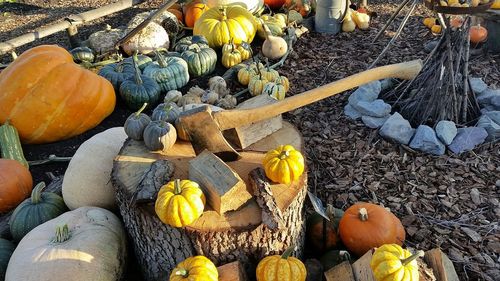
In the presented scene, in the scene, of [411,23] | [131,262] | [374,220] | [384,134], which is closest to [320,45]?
[411,23]

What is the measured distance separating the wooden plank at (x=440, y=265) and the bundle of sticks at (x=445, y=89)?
1654mm

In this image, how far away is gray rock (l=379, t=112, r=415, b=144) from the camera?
387cm

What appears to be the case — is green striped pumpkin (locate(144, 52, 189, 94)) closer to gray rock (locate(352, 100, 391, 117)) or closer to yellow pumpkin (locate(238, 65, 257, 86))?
yellow pumpkin (locate(238, 65, 257, 86))

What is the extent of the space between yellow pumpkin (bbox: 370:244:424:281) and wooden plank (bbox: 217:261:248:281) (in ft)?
2.29

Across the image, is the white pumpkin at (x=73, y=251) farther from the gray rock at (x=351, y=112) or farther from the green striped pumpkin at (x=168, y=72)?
the gray rock at (x=351, y=112)

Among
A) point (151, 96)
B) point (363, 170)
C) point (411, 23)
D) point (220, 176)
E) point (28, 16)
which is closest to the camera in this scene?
point (220, 176)

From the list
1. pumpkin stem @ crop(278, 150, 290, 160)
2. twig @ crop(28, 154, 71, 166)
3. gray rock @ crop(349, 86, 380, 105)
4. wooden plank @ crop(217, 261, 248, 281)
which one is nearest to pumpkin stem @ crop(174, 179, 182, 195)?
wooden plank @ crop(217, 261, 248, 281)

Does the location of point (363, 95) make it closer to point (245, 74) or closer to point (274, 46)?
point (245, 74)

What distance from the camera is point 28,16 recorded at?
751 cm

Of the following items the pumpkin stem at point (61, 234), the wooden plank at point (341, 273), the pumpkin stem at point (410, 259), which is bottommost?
the wooden plank at point (341, 273)

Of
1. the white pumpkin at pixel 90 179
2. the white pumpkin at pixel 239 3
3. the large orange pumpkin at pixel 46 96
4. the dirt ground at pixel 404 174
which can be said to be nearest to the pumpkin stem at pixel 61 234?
the white pumpkin at pixel 90 179

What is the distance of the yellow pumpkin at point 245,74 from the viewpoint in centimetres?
481

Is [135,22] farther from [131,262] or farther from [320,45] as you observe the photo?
[131,262]

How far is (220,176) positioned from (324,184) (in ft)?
4.81
